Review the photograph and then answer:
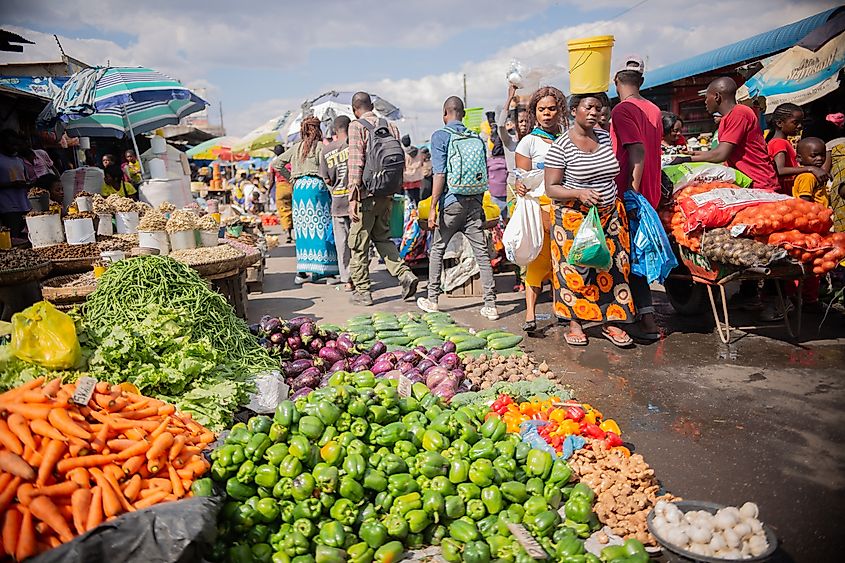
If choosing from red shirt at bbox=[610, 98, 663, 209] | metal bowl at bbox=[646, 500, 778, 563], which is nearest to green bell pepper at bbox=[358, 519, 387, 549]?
metal bowl at bbox=[646, 500, 778, 563]

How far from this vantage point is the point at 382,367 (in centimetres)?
447

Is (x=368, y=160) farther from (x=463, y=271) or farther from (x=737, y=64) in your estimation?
(x=737, y=64)

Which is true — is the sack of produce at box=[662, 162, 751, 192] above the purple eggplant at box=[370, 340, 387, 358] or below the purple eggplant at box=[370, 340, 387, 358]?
above

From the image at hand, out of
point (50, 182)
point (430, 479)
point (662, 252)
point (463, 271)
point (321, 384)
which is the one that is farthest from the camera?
point (50, 182)

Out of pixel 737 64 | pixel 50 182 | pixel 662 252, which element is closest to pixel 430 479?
pixel 662 252

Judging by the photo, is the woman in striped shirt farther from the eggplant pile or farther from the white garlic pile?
the white garlic pile

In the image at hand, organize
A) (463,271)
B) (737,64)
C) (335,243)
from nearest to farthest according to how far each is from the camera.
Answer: (463,271) → (335,243) → (737,64)

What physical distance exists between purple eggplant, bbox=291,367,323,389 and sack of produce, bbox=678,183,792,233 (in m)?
3.56

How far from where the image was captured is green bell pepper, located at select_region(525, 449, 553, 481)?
2846 mm

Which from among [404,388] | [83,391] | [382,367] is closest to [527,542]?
[404,388]

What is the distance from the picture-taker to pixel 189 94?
29.3 ft

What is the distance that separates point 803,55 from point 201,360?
342 inches

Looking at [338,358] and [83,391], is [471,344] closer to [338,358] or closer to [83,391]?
[338,358]

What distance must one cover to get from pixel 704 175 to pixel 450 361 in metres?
3.22
